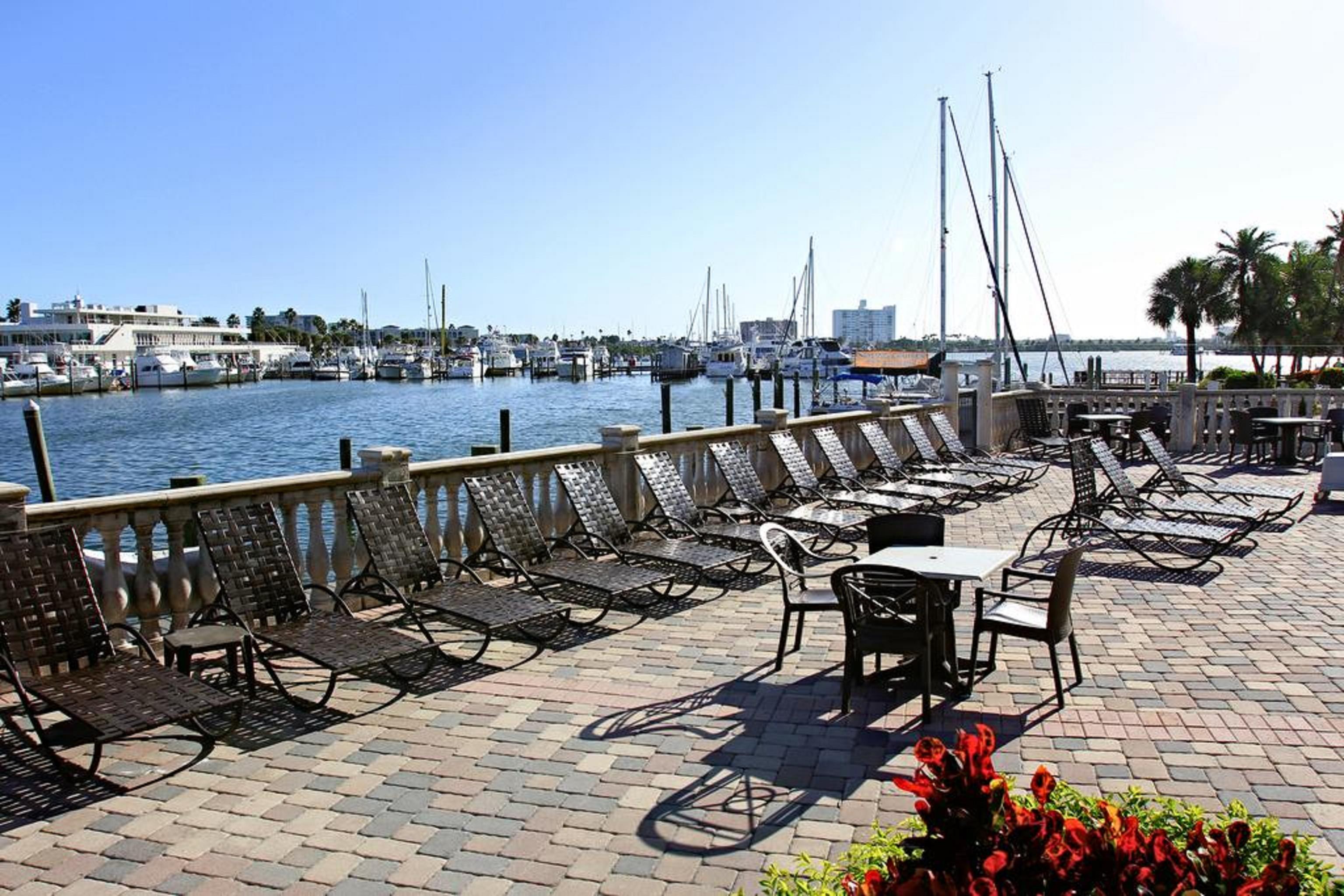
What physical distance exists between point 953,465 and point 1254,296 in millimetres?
45045

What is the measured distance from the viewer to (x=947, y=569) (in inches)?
218

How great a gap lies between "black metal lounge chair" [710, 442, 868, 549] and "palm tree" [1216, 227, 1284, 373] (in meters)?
47.8

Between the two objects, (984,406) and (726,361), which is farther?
(726,361)

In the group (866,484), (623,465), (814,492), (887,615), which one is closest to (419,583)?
(623,465)

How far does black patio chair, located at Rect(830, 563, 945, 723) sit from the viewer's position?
5.06 meters

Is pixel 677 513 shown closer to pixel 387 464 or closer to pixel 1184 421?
pixel 387 464

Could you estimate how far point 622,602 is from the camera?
771cm

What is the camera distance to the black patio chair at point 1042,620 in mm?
5293

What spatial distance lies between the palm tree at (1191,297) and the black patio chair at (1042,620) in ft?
164

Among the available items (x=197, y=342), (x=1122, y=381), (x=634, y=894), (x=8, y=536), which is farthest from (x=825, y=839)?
(x=197, y=342)

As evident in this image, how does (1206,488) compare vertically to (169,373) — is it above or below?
below

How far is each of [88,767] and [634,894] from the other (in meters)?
2.82

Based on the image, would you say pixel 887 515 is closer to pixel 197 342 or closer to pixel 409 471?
pixel 409 471

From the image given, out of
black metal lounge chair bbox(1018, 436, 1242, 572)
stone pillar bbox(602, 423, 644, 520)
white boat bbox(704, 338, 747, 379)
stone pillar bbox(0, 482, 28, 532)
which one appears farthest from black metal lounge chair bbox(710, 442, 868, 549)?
white boat bbox(704, 338, 747, 379)
